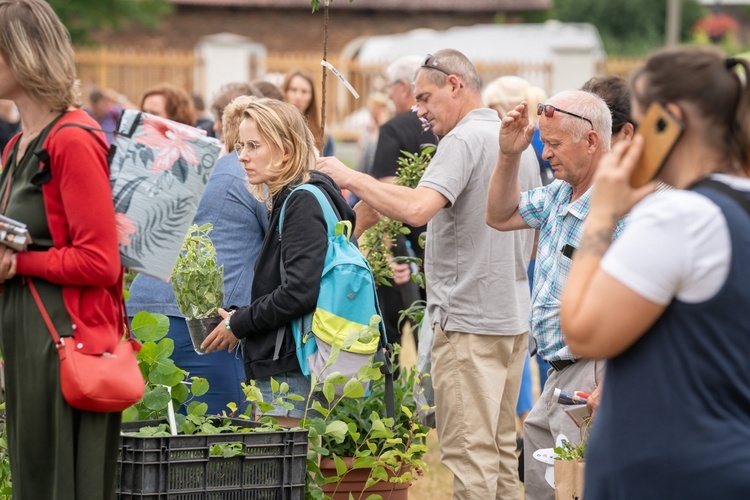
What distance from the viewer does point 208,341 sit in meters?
4.45

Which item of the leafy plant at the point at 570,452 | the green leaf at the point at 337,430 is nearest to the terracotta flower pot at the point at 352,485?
the green leaf at the point at 337,430

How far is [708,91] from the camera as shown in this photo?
2.38 meters

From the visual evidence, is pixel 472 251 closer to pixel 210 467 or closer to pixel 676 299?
pixel 210 467

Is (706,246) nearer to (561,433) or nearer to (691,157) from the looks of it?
(691,157)

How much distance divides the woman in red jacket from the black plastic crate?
0.35m

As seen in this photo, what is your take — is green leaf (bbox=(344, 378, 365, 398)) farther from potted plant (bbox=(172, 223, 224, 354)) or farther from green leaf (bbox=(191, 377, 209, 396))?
potted plant (bbox=(172, 223, 224, 354))

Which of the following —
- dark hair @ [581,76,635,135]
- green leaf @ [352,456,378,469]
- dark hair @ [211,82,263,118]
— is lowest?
green leaf @ [352,456,378,469]

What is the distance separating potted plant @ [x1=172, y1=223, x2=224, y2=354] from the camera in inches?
173

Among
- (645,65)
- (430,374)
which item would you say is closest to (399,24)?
(430,374)

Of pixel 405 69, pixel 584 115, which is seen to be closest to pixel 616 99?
pixel 584 115

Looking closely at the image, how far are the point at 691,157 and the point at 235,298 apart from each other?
2.97m

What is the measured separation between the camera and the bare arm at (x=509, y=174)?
428 centimetres

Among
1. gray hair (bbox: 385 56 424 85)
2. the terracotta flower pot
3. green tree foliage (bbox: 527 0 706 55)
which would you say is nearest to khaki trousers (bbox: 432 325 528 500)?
the terracotta flower pot

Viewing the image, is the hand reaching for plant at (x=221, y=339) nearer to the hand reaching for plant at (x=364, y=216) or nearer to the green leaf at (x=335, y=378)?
the green leaf at (x=335, y=378)
